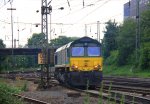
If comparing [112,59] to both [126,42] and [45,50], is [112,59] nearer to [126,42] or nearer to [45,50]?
[126,42]

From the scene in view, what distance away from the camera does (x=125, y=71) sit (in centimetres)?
6644

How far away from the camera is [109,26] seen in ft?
295

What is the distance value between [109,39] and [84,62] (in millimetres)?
59060

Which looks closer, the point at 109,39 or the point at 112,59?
the point at 112,59

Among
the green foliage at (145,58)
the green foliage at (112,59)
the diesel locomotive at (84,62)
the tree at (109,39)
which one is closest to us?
the diesel locomotive at (84,62)

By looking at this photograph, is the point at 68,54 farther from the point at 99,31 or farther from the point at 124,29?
the point at 99,31

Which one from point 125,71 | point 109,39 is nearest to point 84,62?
point 125,71

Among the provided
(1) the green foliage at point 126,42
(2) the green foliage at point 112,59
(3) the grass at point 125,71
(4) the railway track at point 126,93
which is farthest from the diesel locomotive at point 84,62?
(2) the green foliage at point 112,59

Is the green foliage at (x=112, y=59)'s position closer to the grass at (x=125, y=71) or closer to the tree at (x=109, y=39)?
the grass at (x=125, y=71)

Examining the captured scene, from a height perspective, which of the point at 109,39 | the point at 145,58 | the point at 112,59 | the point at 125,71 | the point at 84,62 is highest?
the point at 109,39

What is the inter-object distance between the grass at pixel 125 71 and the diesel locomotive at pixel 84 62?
89.8 ft

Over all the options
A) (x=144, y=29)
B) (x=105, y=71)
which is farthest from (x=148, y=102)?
(x=105, y=71)

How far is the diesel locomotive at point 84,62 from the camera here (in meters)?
28.5

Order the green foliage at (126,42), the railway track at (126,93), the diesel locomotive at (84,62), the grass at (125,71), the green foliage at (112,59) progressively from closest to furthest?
1. the railway track at (126,93)
2. the diesel locomotive at (84,62)
3. the grass at (125,71)
4. the green foliage at (126,42)
5. the green foliage at (112,59)
